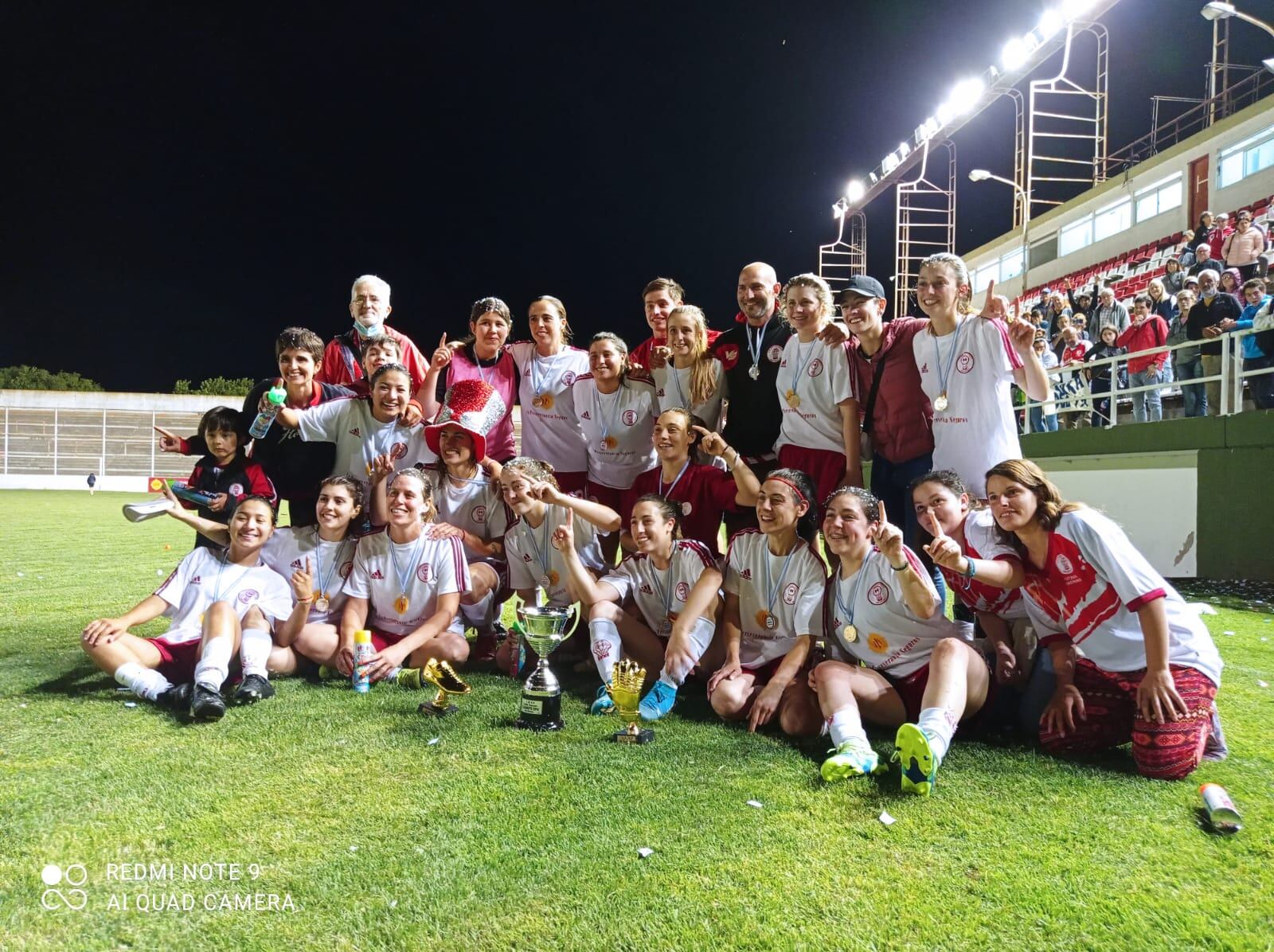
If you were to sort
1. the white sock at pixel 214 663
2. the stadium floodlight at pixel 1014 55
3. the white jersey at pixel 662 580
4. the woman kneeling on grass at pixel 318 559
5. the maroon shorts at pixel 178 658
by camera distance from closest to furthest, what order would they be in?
the white sock at pixel 214 663 < the maroon shorts at pixel 178 658 < the white jersey at pixel 662 580 < the woman kneeling on grass at pixel 318 559 < the stadium floodlight at pixel 1014 55

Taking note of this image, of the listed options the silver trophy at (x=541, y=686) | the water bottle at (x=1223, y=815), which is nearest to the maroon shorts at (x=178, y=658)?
the silver trophy at (x=541, y=686)

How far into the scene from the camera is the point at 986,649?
404cm

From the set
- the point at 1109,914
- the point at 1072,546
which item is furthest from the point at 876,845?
the point at 1072,546

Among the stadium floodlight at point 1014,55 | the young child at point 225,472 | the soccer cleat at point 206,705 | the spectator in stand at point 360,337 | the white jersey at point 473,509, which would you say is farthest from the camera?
the stadium floodlight at point 1014,55

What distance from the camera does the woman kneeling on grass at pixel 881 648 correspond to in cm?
339

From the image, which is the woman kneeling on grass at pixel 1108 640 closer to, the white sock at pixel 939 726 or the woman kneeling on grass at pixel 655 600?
the white sock at pixel 939 726

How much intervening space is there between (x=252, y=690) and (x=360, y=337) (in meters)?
2.79

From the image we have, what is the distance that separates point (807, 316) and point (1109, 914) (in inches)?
135

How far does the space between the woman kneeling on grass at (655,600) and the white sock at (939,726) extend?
1277mm

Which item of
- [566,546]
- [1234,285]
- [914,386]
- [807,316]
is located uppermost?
[1234,285]

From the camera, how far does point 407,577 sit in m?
4.95

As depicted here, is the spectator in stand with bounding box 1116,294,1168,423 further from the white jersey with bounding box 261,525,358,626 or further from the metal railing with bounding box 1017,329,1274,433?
the white jersey with bounding box 261,525,358,626

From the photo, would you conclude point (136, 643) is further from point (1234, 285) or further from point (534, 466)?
point (1234, 285)

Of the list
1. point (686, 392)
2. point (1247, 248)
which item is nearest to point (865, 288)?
point (686, 392)
